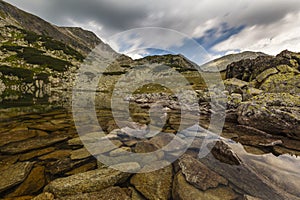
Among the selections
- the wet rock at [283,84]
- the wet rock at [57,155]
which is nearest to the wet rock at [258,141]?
A: the wet rock at [57,155]

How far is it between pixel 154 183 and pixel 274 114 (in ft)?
31.9

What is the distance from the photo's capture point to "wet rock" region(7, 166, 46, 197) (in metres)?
4.55

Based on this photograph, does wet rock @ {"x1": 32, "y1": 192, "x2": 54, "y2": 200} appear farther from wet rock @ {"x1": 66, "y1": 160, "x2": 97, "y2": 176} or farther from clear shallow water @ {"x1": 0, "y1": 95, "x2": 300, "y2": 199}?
wet rock @ {"x1": 66, "y1": 160, "x2": 97, "y2": 176}

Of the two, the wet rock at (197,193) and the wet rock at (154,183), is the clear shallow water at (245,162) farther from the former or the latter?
the wet rock at (154,183)

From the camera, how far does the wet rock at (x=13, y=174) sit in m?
4.73

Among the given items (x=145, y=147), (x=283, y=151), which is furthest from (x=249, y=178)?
(x=145, y=147)

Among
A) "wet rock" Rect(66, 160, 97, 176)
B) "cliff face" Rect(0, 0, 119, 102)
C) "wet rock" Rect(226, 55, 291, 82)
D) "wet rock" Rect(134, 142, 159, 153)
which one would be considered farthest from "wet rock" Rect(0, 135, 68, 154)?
"cliff face" Rect(0, 0, 119, 102)

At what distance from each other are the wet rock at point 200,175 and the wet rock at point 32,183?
4.16 metres

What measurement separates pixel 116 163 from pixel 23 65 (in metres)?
104

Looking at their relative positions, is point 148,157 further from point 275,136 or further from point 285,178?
point 275,136

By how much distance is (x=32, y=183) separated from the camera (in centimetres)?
496

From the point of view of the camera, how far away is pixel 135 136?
9.59 m

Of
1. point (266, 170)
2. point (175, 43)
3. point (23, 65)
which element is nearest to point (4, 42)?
point (23, 65)

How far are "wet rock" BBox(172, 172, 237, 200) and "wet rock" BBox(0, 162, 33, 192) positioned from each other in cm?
432
